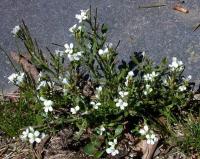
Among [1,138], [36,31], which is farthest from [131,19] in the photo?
[1,138]

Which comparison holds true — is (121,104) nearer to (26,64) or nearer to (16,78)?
(16,78)

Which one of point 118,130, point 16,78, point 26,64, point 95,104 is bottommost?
point 118,130

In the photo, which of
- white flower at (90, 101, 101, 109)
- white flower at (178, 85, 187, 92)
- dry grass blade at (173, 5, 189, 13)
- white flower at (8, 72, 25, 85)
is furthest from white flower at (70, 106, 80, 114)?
dry grass blade at (173, 5, 189, 13)

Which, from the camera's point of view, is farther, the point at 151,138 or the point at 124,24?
the point at 124,24

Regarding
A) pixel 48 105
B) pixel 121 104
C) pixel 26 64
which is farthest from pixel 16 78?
pixel 121 104

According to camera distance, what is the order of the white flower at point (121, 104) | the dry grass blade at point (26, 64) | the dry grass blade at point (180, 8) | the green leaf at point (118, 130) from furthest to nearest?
the dry grass blade at point (180, 8), the dry grass blade at point (26, 64), the green leaf at point (118, 130), the white flower at point (121, 104)

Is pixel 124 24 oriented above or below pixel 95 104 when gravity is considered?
above

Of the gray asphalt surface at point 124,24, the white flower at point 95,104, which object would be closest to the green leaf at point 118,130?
the white flower at point 95,104

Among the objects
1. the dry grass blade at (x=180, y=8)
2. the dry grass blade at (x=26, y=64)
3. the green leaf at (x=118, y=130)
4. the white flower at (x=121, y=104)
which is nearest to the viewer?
the white flower at (x=121, y=104)

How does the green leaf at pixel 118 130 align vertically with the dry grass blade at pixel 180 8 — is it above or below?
below

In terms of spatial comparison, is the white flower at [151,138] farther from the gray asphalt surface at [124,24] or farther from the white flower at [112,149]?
the gray asphalt surface at [124,24]
